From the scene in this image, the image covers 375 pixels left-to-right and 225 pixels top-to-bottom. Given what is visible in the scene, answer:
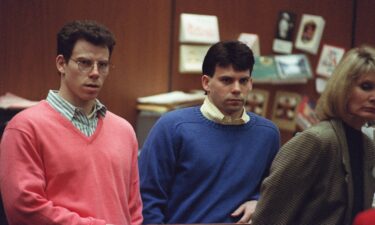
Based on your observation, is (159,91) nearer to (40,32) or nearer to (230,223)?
(40,32)

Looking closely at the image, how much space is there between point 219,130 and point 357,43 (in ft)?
6.52

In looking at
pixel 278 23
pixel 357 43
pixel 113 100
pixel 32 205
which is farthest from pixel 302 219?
pixel 357 43

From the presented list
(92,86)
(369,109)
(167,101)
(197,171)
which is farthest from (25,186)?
(167,101)

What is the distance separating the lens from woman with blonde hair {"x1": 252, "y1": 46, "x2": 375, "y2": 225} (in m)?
1.87

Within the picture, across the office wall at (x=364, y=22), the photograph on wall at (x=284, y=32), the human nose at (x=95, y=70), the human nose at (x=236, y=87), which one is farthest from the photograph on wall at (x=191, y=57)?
the human nose at (x=95, y=70)

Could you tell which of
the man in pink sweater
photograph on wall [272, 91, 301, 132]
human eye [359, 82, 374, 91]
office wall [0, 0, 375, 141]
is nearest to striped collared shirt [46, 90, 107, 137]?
the man in pink sweater

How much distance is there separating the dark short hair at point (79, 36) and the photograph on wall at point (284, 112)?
1.97m

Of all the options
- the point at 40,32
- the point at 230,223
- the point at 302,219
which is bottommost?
the point at 230,223

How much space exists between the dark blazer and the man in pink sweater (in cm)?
48

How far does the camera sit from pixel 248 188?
91.0 inches

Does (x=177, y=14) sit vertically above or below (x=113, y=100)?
above

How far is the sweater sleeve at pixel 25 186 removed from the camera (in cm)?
181

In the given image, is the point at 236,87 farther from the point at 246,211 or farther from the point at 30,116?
the point at 30,116

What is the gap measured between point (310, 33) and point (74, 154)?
2362 millimetres
